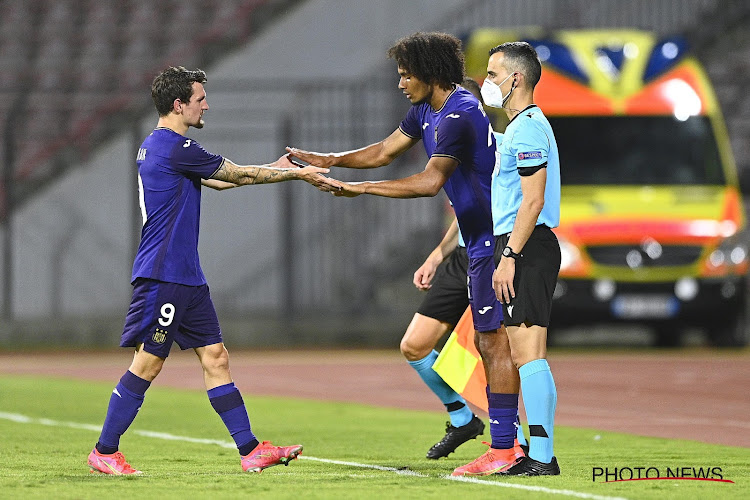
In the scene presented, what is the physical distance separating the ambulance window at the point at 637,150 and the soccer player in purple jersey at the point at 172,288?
10805 mm

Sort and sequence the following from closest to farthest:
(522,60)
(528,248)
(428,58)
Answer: (528,248)
(522,60)
(428,58)

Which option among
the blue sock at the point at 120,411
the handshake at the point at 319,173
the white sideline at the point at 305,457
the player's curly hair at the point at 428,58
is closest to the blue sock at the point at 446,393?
the white sideline at the point at 305,457

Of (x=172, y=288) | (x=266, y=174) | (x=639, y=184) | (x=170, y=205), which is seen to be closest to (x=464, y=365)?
(x=266, y=174)

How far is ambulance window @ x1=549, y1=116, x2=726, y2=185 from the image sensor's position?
61.3 ft

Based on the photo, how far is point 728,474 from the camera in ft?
26.7

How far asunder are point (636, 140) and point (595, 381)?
4416 mm

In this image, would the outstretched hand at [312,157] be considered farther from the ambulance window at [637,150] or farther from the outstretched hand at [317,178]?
the ambulance window at [637,150]

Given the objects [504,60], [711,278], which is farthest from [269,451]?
[711,278]

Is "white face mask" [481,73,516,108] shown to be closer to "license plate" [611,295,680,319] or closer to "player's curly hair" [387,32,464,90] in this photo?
"player's curly hair" [387,32,464,90]

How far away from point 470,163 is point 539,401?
1.38 m

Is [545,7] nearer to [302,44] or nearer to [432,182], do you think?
[302,44]

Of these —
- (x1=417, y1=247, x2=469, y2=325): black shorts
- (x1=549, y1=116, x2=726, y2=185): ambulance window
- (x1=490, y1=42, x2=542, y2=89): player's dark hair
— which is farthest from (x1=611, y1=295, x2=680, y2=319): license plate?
(x1=490, y1=42, x2=542, y2=89): player's dark hair

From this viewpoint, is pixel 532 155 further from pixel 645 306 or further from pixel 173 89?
pixel 645 306

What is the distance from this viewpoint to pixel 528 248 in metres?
7.86
